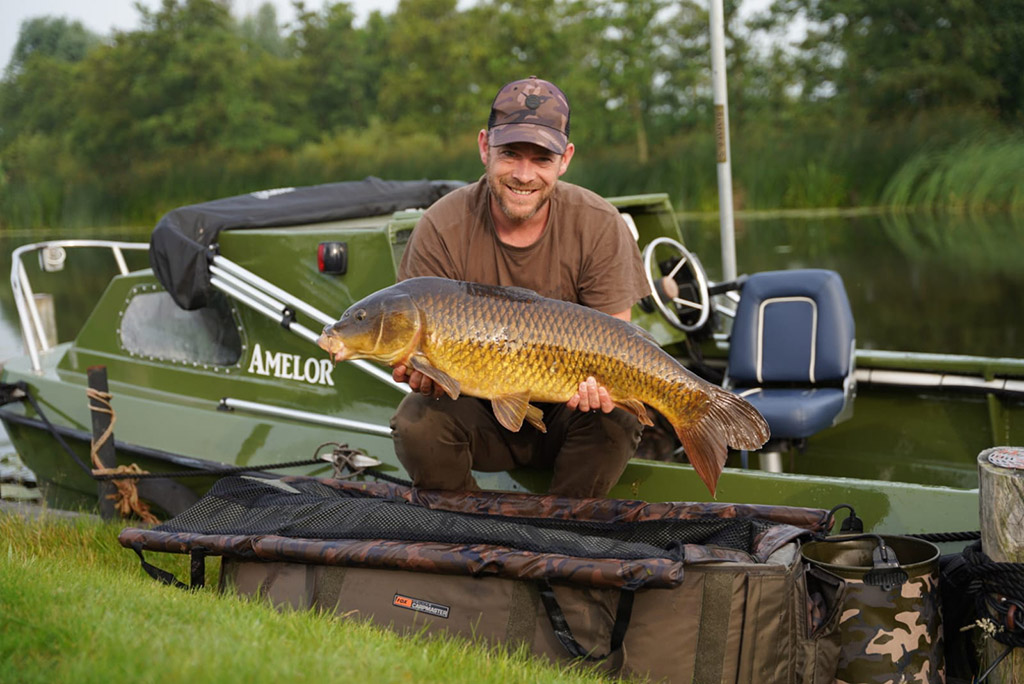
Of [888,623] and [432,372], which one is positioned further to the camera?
[432,372]

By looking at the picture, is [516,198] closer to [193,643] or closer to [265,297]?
[265,297]

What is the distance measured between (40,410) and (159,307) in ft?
2.67

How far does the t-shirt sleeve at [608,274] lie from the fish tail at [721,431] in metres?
0.61

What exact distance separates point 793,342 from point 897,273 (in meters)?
13.2

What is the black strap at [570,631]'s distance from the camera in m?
3.24

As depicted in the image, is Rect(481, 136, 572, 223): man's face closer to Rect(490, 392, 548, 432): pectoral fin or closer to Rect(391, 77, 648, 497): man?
Rect(391, 77, 648, 497): man

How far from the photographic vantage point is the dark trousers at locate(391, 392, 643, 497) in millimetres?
4027

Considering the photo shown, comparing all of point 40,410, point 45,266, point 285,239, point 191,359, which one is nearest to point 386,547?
point 285,239

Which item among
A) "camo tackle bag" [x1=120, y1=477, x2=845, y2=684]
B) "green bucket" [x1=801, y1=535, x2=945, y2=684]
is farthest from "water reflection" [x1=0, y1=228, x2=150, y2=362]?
"green bucket" [x1=801, y1=535, x2=945, y2=684]

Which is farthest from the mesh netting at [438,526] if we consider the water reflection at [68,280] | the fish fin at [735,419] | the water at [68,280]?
the water reflection at [68,280]

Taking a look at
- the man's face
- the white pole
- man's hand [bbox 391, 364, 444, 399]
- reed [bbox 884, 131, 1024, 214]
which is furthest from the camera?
reed [bbox 884, 131, 1024, 214]

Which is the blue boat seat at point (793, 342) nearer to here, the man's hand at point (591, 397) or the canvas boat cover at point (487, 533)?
the canvas boat cover at point (487, 533)

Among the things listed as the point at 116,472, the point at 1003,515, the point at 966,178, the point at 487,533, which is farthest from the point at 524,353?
the point at 966,178

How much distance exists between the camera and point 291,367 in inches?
211
